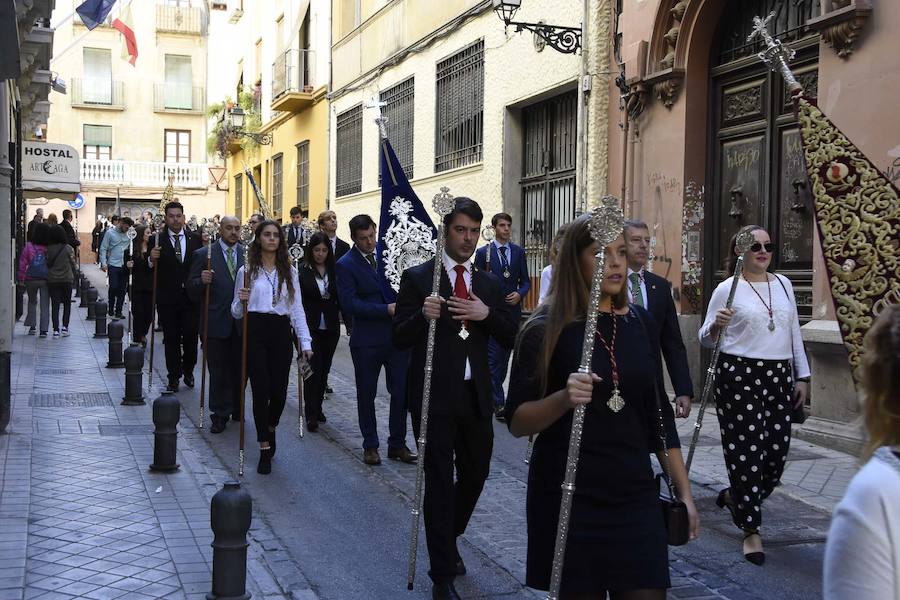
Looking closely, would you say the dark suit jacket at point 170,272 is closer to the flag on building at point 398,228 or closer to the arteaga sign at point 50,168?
the flag on building at point 398,228

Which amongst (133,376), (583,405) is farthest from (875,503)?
(133,376)

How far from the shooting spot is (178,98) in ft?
170

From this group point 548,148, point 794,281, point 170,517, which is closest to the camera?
point 170,517

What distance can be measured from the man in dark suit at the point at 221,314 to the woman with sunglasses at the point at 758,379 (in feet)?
15.8

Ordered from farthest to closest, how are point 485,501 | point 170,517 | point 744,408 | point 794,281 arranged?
point 794,281 < point 485,501 < point 170,517 < point 744,408

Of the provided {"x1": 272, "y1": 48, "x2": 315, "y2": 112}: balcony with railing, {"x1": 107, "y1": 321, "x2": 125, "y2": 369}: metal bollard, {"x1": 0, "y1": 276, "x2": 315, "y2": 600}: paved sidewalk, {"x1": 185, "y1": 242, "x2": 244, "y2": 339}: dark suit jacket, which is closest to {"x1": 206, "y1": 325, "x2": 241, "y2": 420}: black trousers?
{"x1": 185, "y1": 242, "x2": 244, "y2": 339}: dark suit jacket

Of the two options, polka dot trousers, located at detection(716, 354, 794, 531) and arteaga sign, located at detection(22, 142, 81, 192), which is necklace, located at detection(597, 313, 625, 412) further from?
arteaga sign, located at detection(22, 142, 81, 192)

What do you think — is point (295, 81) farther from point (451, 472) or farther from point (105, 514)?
point (451, 472)

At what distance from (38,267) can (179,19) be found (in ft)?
123

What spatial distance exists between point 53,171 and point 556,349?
17756mm

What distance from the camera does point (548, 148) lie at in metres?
16.0

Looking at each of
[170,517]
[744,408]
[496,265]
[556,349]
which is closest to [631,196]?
[496,265]

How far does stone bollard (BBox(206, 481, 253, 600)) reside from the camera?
4.73 metres

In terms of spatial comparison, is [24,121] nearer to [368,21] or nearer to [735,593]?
[368,21]
